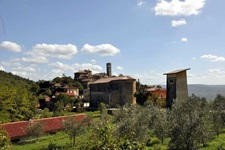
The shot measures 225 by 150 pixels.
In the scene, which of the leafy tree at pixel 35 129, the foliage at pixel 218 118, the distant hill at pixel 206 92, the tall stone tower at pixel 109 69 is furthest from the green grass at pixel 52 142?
the tall stone tower at pixel 109 69

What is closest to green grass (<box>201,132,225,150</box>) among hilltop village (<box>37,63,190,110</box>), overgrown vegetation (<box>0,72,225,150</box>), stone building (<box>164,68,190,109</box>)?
overgrown vegetation (<box>0,72,225,150</box>)

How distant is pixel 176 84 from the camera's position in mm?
32406

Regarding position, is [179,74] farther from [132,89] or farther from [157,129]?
[132,89]

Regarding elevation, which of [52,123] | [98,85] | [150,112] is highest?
[98,85]

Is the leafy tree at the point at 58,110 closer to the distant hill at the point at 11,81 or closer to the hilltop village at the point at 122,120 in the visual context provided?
the hilltop village at the point at 122,120

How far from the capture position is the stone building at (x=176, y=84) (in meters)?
32.5

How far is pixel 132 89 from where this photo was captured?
54375 millimetres

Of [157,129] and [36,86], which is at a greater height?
[36,86]

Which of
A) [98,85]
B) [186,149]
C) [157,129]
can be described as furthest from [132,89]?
[186,149]

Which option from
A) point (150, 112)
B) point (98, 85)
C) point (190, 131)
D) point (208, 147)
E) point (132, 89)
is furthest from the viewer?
point (98, 85)

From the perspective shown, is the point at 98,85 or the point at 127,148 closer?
the point at 127,148

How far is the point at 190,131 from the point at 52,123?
24.3 m

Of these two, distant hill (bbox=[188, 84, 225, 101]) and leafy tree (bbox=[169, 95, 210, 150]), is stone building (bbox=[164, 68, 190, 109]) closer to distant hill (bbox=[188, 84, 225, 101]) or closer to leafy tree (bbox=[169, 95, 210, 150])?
distant hill (bbox=[188, 84, 225, 101])

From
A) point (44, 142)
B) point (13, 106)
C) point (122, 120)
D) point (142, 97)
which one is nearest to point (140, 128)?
point (122, 120)
